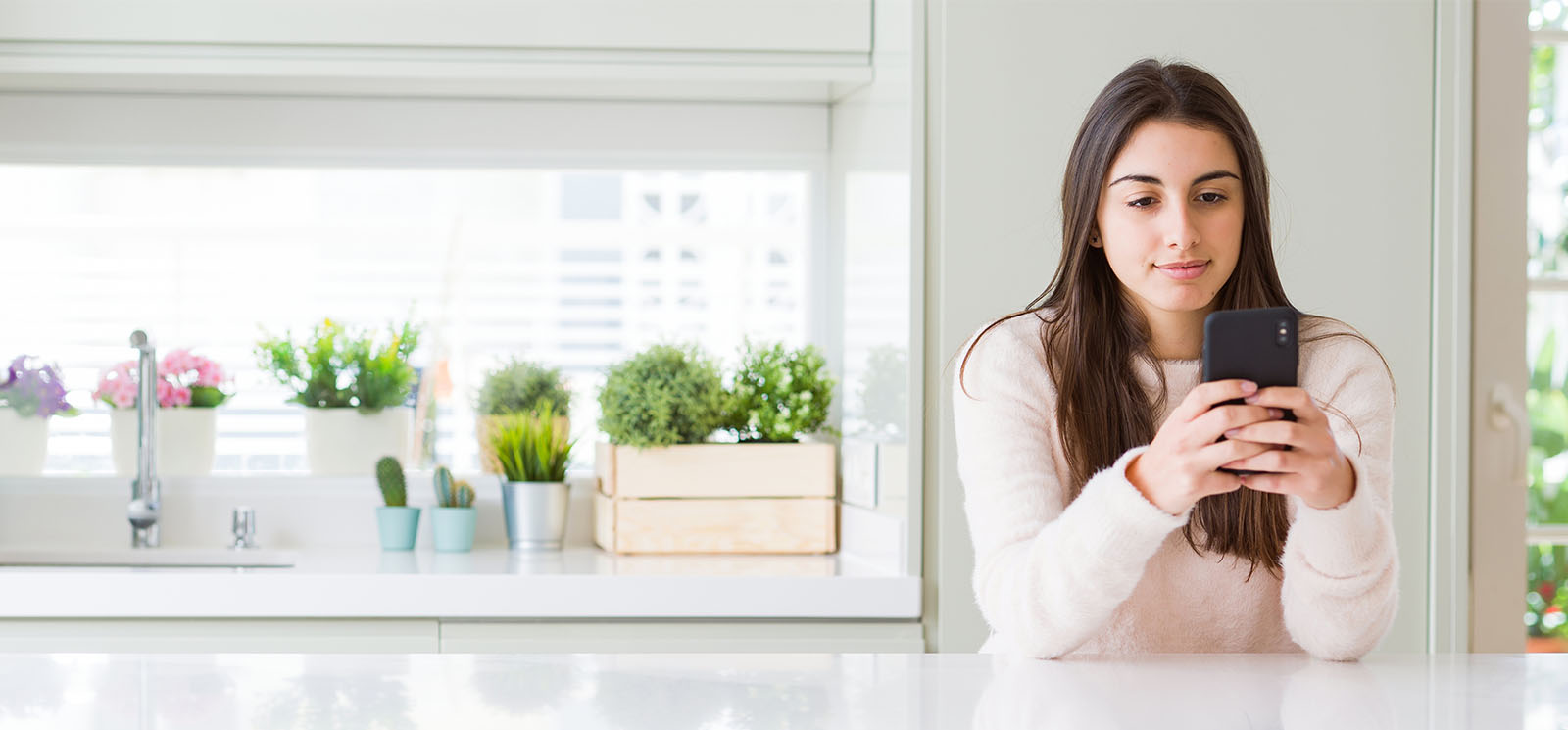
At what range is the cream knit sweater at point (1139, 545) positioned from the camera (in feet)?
3.15

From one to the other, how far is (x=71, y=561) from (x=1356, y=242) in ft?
6.44

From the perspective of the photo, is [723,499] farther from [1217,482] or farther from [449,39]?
[1217,482]

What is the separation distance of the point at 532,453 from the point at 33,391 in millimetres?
892

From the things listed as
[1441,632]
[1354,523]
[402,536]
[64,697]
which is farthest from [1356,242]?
[64,697]

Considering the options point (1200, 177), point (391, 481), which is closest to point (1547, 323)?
point (1200, 177)

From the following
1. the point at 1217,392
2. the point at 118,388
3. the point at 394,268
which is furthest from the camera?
the point at 394,268

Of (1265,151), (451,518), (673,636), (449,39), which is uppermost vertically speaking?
(449,39)

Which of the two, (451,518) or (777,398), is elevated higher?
(777,398)

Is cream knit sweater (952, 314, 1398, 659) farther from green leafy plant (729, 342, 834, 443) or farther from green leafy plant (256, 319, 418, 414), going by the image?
green leafy plant (256, 319, 418, 414)

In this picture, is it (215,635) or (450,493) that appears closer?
(215,635)

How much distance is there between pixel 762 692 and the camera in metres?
0.76

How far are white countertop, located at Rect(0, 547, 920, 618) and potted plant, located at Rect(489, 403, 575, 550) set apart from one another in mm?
267

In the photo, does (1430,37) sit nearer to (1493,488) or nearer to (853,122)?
(1493,488)

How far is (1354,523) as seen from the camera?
96 centimetres
